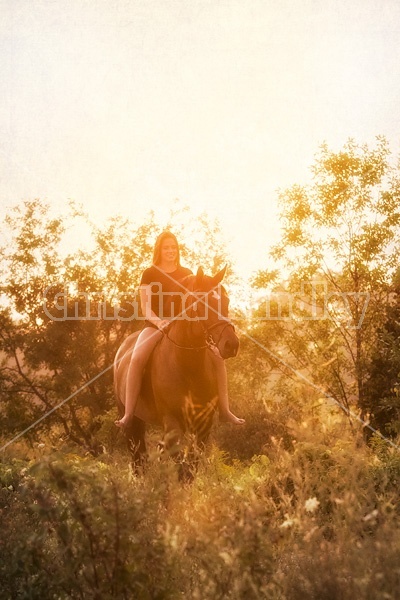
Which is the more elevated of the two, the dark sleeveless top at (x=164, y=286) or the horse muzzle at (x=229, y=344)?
the dark sleeveless top at (x=164, y=286)

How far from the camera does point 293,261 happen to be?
13898mm

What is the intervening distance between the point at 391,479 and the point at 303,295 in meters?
7.71

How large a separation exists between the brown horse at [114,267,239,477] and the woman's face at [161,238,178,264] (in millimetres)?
1226

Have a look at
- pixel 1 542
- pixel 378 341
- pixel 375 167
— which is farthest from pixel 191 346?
pixel 375 167

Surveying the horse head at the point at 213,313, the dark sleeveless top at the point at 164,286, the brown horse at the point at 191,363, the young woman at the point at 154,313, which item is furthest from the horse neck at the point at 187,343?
the dark sleeveless top at the point at 164,286

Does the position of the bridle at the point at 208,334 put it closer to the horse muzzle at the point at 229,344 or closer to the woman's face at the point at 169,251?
the horse muzzle at the point at 229,344

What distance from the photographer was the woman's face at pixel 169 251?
8.62 m

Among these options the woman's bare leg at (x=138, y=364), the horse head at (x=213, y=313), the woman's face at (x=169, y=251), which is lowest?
the woman's bare leg at (x=138, y=364)

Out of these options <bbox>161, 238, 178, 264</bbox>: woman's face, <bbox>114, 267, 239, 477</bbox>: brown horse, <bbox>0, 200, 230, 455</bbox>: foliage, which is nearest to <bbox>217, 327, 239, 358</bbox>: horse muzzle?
<bbox>114, 267, 239, 477</bbox>: brown horse

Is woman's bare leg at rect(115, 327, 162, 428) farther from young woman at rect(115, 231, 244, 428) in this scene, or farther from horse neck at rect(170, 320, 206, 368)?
horse neck at rect(170, 320, 206, 368)

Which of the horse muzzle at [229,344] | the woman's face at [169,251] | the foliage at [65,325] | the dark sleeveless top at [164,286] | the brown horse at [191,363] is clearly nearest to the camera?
the horse muzzle at [229,344]

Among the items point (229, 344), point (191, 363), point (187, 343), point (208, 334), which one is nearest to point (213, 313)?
point (208, 334)

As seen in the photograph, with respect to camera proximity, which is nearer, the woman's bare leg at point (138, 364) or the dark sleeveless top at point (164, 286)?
the dark sleeveless top at point (164, 286)

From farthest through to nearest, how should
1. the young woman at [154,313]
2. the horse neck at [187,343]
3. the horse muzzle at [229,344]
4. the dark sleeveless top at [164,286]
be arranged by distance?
the dark sleeveless top at [164,286]
the young woman at [154,313]
the horse neck at [187,343]
the horse muzzle at [229,344]
